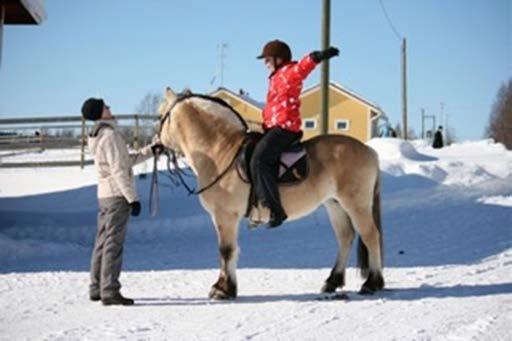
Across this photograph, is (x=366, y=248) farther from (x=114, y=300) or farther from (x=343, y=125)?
(x=343, y=125)

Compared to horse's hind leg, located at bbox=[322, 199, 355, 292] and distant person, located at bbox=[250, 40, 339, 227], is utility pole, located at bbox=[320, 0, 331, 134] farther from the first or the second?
distant person, located at bbox=[250, 40, 339, 227]

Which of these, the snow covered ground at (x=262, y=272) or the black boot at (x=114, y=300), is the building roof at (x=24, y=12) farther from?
the black boot at (x=114, y=300)

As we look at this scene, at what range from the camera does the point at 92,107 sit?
5754mm

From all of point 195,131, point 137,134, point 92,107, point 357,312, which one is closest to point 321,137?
point 195,131

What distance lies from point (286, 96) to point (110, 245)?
93.1 inches

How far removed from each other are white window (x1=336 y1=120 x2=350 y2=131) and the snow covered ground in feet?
75.5

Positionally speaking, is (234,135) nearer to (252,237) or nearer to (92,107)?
(92,107)

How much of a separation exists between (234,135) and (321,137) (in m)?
0.99

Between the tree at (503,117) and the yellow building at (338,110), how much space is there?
1071 cm

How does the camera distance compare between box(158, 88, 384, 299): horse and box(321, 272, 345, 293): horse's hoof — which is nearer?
box(158, 88, 384, 299): horse

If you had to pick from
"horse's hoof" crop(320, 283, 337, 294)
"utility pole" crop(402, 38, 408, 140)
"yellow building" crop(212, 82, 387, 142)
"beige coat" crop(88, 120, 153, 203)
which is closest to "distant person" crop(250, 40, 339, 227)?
"horse's hoof" crop(320, 283, 337, 294)

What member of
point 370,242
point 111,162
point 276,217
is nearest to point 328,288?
point 370,242

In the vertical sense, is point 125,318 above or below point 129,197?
below

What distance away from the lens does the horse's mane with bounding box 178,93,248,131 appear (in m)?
6.14
